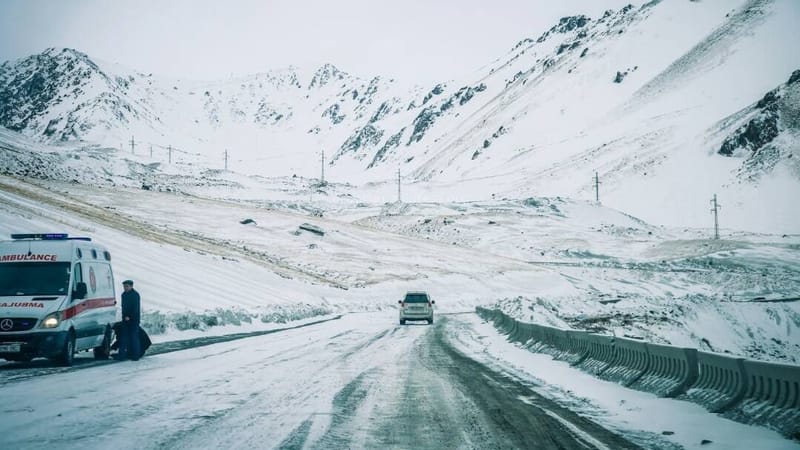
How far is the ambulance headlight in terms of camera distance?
14.7 m

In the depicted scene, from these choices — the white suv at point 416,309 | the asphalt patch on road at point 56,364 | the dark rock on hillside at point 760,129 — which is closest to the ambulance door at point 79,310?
the asphalt patch on road at point 56,364

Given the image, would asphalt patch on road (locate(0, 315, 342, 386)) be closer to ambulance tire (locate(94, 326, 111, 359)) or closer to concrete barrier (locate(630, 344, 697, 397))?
ambulance tire (locate(94, 326, 111, 359))

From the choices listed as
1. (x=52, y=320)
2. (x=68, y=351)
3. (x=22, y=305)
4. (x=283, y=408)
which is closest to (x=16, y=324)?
(x=22, y=305)

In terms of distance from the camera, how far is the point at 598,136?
177 metres

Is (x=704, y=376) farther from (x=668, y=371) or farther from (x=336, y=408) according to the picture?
(x=336, y=408)

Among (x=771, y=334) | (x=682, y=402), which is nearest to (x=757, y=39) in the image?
(x=771, y=334)

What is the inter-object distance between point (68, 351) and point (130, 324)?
1.86m

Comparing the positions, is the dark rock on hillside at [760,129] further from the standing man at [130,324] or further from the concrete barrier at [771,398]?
the concrete barrier at [771,398]

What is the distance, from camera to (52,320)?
48.5 ft

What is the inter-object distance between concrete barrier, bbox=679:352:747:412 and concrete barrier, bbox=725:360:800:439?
125 mm

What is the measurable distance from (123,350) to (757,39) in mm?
201905

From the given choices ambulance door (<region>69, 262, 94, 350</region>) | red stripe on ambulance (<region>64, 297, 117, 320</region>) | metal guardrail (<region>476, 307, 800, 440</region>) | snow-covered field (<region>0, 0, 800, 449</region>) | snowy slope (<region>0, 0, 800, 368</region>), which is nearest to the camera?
metal guardrail (<region>476, 307, 800, 440</region>)

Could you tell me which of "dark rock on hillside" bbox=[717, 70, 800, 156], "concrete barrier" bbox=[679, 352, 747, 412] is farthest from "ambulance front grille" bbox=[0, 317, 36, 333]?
"dark rock on hillside" bbox=[717, 70, 800, 156]

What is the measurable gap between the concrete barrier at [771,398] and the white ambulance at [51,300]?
42.2ft
